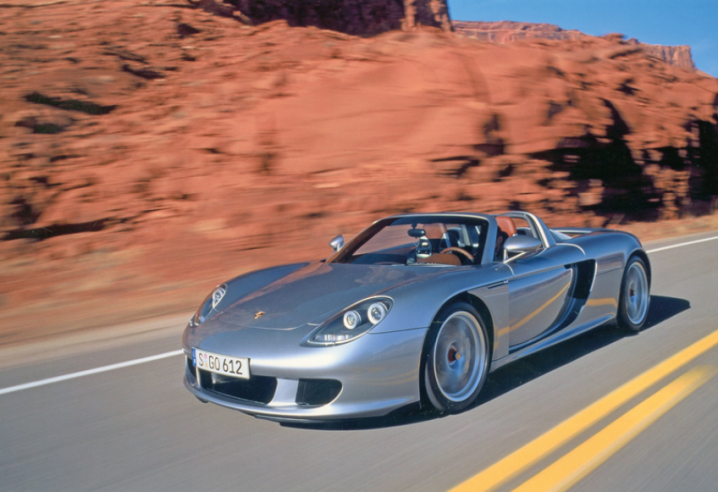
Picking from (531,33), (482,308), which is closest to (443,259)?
(482,308)

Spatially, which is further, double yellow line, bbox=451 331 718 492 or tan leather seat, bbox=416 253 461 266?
tan leather seat, bbox=416 253 461 266

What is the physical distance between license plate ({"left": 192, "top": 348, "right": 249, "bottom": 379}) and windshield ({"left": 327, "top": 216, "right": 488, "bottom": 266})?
1462 mm

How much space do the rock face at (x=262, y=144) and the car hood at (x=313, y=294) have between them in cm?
341

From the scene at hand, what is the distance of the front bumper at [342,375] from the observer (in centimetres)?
306

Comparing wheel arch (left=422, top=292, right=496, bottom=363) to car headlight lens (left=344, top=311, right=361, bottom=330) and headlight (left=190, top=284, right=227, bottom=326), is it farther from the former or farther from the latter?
headlight (left=190, top=284, right=227, bottom=326)

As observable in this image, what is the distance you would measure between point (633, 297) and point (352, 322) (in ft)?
10.4

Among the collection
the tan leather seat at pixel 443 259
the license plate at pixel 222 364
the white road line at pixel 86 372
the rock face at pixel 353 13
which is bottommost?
the white road line at pixel 86 372

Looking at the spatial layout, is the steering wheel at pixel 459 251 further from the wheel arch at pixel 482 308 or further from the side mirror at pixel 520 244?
the wheel arch at pixel 482 308

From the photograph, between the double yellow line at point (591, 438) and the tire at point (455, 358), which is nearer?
the double yellow line at point (591, 438)

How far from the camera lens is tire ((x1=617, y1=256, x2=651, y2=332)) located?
5145mm

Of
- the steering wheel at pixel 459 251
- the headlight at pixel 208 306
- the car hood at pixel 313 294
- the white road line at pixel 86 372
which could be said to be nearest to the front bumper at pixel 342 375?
the car hood at pixel 313 294

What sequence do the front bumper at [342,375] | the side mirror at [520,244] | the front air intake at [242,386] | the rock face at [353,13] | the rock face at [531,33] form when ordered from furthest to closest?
the rock face at [531,33] < the rock face at [353,13] < the side mirror at [520,244] < the front air intake at [242,386] < the front bumper at [342,375]

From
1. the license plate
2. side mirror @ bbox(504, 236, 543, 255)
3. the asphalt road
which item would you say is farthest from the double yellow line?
the license plate

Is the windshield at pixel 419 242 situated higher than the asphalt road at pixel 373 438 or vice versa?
the windshield at pixel 419 242
